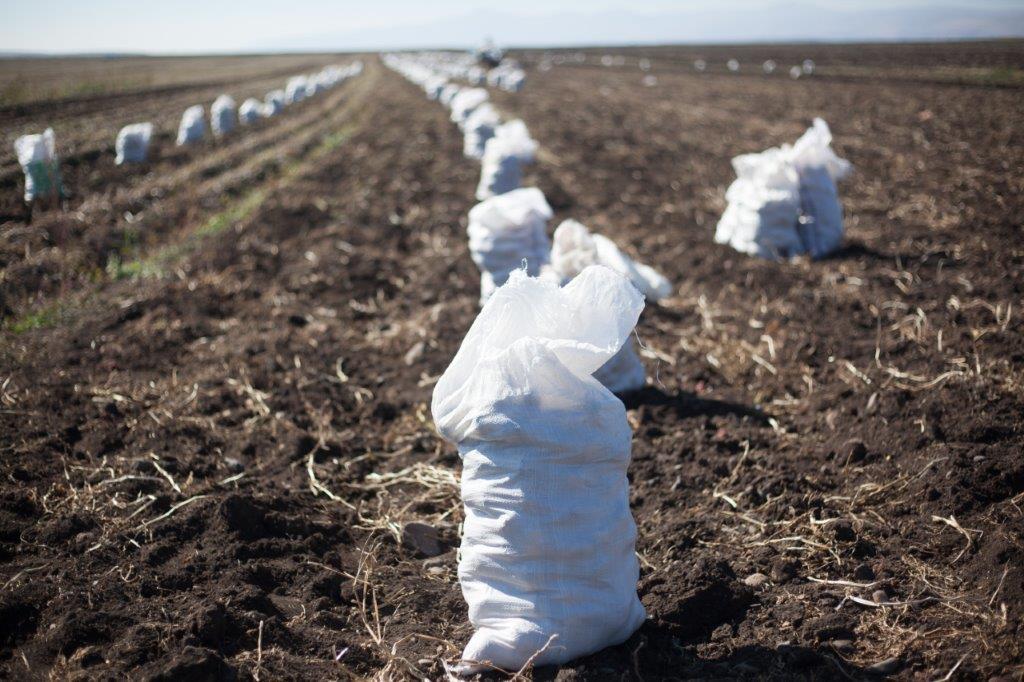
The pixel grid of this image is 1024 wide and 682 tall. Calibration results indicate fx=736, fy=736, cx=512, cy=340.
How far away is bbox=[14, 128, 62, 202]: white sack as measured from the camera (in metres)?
7.93

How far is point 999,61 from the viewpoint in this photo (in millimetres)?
22969

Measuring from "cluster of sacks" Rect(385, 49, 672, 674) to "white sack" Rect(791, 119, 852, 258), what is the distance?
424 cm

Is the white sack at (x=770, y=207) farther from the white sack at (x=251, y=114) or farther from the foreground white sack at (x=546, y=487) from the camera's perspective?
Result: the white sack at (x=251, y=114)

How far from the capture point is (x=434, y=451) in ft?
11.8

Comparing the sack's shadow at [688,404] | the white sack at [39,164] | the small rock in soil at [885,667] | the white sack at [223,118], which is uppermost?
the white sack at [223,118]

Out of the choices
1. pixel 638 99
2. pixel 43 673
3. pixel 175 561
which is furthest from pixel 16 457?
pixel 638 99

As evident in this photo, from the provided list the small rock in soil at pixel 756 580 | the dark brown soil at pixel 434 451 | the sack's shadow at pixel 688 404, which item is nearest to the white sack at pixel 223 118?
the dark brown soil at pixel 434 451

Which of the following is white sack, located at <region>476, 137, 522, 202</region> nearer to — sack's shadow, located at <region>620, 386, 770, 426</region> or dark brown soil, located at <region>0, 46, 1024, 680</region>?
dark brown soil, located at <region>0, 46, 1024, 680</region>

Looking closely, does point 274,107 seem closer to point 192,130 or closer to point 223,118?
point 223,118

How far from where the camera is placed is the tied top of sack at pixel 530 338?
2121mm

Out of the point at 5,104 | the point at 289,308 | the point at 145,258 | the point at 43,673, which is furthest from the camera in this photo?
the point at 5,104

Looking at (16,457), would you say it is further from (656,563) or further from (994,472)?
(994,472)

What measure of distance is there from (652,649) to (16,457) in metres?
2.89

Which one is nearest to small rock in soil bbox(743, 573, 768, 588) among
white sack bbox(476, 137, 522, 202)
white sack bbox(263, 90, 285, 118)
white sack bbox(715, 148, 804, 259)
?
white sack bbox(715, 148, 804, 259)
